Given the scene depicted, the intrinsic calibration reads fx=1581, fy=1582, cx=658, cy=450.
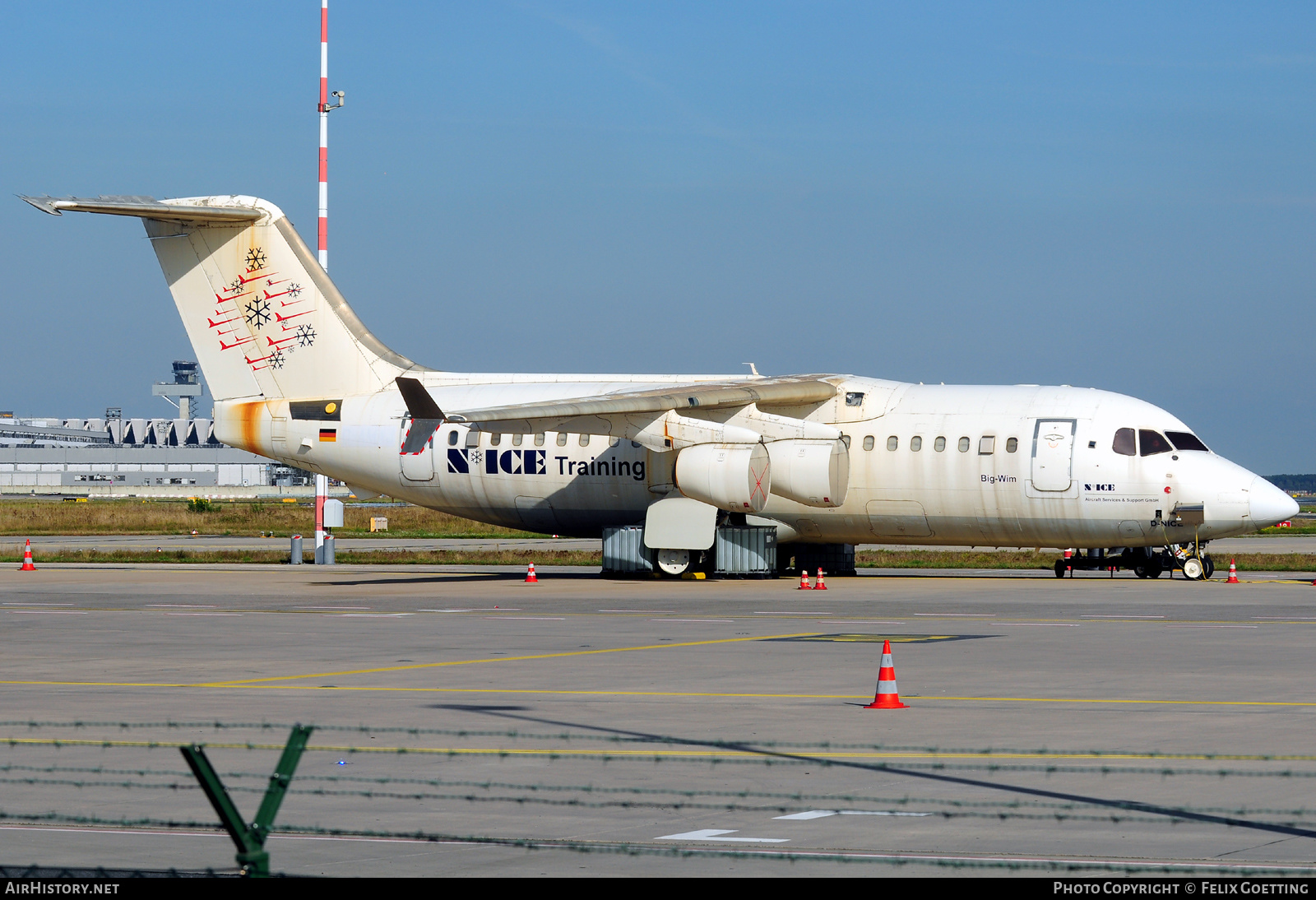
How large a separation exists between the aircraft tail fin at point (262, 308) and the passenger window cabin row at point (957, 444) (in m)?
12.5

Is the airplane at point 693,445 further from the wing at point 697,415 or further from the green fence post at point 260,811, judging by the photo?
the green fence post at point 260,811

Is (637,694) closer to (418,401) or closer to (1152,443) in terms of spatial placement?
(418,401)

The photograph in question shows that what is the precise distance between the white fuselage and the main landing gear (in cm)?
83

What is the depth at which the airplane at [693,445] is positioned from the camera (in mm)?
33688

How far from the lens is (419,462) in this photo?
39.1 meters

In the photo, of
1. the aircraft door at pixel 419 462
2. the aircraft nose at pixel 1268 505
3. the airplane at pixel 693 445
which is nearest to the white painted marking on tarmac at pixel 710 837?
the airplane at pixel 693 445

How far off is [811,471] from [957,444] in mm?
3238

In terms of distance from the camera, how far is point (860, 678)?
1711 centimetres

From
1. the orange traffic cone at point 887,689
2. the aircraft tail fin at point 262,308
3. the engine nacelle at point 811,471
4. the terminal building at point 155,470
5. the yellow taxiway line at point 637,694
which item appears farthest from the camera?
the terminal building at point 155,470

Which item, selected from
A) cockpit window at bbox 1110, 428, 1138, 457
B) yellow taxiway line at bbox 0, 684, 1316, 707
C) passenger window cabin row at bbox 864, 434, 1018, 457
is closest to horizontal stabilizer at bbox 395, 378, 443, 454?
passenger window cabin row at bbox 864, 434, 1018, 457

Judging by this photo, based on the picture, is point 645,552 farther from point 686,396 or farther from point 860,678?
point 860,678

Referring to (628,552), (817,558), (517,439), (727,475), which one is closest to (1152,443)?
(817,558)

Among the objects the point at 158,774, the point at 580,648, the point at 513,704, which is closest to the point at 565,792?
the point at 158,774

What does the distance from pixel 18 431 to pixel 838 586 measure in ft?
567
